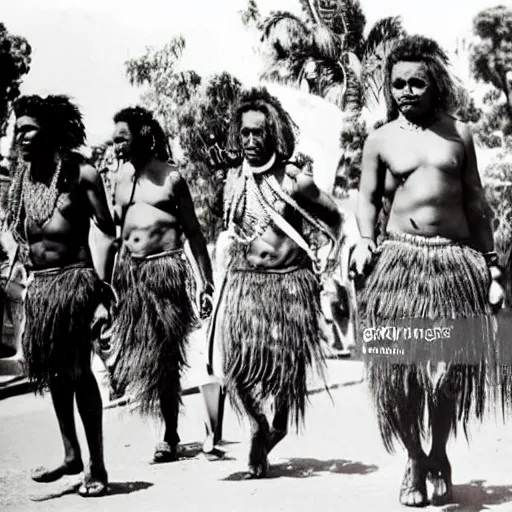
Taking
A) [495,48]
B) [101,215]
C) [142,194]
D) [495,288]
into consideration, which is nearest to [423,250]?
[495,288]

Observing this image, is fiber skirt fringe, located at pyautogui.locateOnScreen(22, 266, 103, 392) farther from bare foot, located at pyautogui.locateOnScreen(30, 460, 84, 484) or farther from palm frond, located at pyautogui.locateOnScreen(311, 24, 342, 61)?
palm frond, located at pyautogui.locateOnScreen(311, 24, 342, 61)

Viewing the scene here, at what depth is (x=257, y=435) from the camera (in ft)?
13.4

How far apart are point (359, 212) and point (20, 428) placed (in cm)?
176

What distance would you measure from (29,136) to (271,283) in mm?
1238

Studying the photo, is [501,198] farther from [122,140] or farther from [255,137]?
[122,140]

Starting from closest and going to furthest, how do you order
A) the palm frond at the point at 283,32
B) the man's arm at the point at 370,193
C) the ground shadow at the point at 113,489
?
the man's arm at the point at 370,193
the ground shadow at the point at 113,489
the palm frond at the point at 283,32

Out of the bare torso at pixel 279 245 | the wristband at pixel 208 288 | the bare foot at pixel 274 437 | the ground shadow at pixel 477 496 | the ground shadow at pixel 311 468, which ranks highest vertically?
the bare torso at pixel 279 245

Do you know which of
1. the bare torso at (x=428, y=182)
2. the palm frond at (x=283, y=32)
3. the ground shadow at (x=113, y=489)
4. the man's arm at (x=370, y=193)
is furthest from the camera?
the palm frond at (x=283, y=32)

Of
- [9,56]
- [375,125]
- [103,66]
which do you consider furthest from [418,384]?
[9,56]

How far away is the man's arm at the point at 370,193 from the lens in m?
3.98

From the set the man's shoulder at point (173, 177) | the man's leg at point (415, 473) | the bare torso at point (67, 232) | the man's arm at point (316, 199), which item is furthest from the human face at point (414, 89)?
the bare torso at point (67, 232)

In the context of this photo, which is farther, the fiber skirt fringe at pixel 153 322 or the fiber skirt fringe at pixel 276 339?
the fiber skirt fringe at pixel 153 322

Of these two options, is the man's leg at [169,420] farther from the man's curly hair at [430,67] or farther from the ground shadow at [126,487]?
the man's curly hair at [430,67]

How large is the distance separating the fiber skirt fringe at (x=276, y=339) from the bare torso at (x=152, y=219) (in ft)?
1.23
